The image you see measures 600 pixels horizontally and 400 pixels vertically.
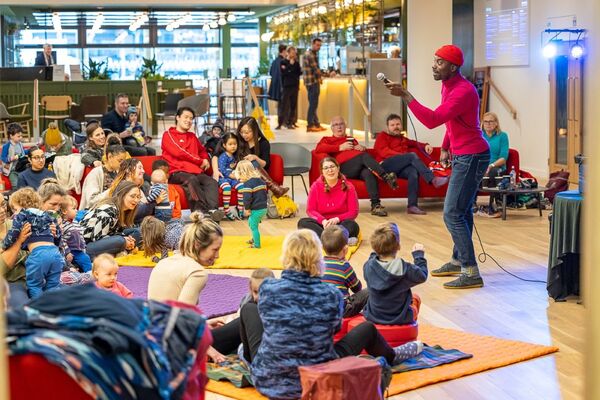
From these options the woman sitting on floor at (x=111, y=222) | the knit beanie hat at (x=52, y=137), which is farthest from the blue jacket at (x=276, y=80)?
the woman sitting on floor at (x=111, y=222)

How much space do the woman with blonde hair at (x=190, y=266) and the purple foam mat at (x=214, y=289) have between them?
166 centimetres

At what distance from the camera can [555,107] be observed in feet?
43.7

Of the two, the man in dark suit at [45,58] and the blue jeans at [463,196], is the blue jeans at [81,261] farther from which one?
the man in dark suit at [45,58]

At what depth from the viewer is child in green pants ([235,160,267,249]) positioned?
891cm

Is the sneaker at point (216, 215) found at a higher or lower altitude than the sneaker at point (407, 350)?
higher

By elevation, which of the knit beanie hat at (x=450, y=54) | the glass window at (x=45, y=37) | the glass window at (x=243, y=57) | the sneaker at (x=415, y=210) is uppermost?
the glass window at (x=45, y=37)

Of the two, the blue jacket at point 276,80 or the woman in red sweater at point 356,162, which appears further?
the blue jacket at point 276,80

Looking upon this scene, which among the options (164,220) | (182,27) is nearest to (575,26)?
(164,220)

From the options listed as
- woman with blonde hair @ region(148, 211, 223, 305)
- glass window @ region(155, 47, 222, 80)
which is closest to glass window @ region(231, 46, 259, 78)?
glass window @ region(155, 47, 222, 80)

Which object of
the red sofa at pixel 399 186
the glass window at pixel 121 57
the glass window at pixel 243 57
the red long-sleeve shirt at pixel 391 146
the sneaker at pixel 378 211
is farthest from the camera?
the glass window at pixel 243 57

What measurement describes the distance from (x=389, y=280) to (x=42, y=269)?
1993mm

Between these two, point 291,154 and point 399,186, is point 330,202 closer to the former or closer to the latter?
point 399,186

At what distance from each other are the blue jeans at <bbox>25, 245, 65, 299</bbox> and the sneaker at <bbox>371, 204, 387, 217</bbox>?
5.27m

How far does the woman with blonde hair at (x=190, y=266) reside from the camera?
4727 millimetres
